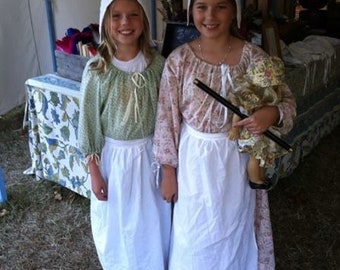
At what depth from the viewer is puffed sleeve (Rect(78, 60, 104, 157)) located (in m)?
1.29

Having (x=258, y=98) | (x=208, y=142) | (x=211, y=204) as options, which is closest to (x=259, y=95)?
(x=258, y=98)

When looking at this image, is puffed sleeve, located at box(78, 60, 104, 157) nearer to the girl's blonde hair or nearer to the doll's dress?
the girl's blonde hair

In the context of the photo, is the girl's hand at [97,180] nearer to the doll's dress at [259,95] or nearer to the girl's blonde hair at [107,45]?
the girl's blonde hair at [107,45]

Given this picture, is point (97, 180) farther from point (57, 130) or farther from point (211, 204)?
point (57, 130)

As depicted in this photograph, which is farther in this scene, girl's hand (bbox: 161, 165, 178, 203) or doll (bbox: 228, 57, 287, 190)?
girl's hand (bbox: 161, 165, 178, 203)

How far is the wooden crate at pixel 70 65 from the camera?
1.93 m

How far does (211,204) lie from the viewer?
48.7 inches

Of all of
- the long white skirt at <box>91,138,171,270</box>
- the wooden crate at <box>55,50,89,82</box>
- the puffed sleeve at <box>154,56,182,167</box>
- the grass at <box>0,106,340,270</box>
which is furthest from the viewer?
the wooden crate at <box>55,50,89,82</box>

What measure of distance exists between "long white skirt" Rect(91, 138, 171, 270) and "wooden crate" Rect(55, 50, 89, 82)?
0.70m

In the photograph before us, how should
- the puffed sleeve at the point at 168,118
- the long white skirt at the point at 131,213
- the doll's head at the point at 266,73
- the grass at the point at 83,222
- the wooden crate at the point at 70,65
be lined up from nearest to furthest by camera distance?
1. the doll's head at the point at 266,73
2. the puffed sleeve at the point at 168,118
3. the long white skirt at the point at 131,213
4. the grass at the point at 83,222
5. the wooden crate at the point at 70,65

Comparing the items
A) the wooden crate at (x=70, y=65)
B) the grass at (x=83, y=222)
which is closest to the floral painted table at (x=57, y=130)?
the wooden crate at (x=70, y=65)

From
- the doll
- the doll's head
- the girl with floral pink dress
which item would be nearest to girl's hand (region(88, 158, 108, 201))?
the girl with floral pink dress

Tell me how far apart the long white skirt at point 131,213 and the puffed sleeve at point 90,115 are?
0.04 m

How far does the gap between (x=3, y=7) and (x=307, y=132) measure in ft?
7.73
